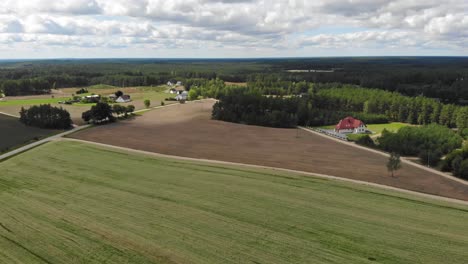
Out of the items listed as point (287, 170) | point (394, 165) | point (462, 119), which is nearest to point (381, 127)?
point (462, 119)

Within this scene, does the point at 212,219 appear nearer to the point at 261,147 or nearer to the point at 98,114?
the point at 261,147

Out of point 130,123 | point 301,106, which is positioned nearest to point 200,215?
point 130,123

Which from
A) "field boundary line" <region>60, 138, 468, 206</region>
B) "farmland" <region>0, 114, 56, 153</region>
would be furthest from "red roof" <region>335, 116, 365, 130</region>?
"farmland" <region>0, 114, 56, 153</region>

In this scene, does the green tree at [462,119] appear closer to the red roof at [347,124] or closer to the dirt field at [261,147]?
the red roof at [347,124]

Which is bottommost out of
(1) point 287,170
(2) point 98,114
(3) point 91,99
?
(1) point 287,170

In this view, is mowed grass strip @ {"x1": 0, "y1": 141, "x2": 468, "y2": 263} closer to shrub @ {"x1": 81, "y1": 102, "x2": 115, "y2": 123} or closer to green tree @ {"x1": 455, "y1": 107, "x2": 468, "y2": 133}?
shrub @ {"x1": 81, "y1": 102, "x2": 115, "y2": 123}

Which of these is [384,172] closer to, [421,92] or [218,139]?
[218,139]

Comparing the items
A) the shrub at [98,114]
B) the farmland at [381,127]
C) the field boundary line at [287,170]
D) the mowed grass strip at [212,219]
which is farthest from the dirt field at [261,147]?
the farmland at [381,127]
